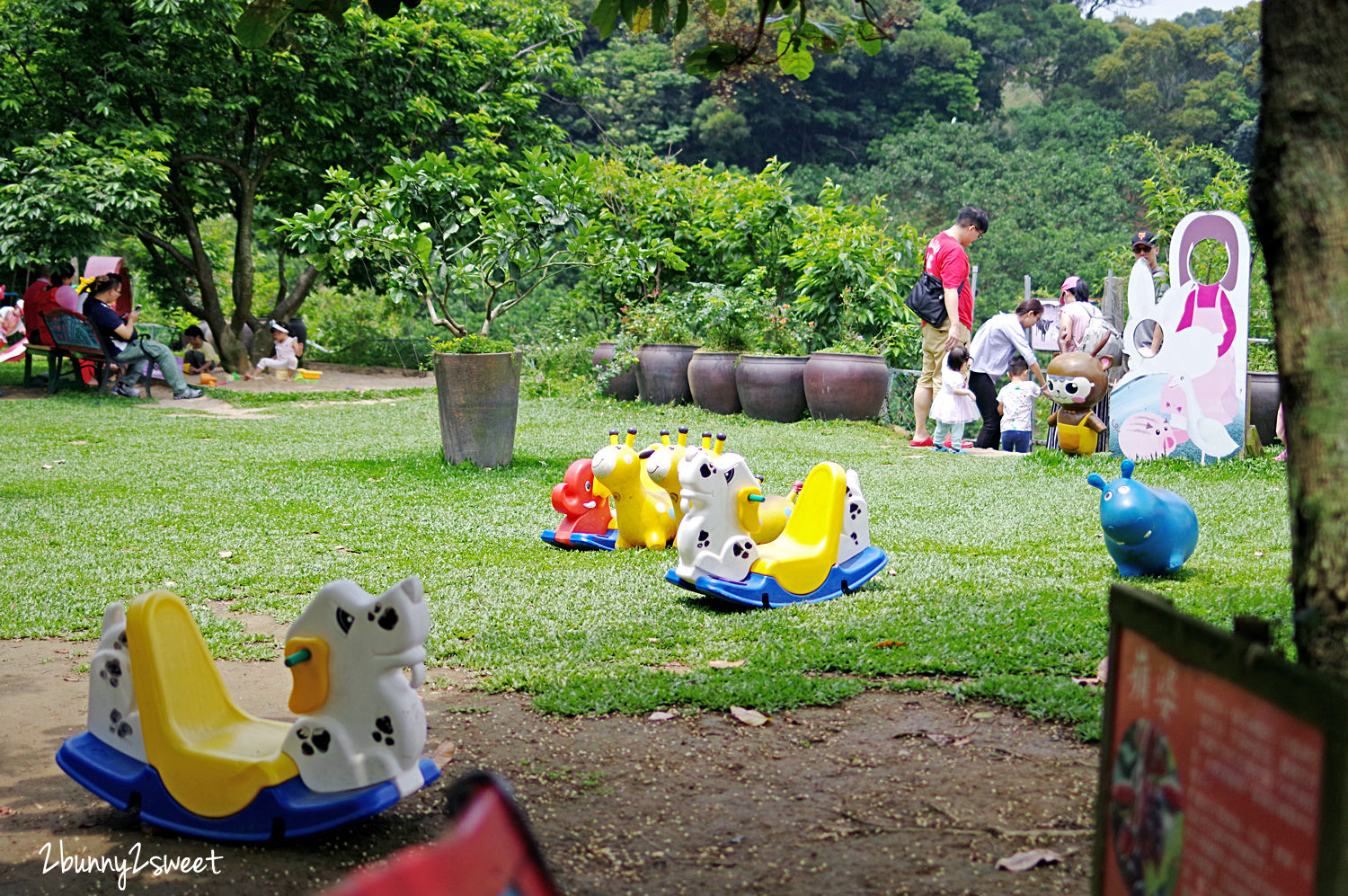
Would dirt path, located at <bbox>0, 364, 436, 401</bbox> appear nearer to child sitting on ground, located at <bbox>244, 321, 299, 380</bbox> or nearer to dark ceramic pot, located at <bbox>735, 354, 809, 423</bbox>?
child sitting on ground, located at <bbox>244, 321, 299, 380</bbox>

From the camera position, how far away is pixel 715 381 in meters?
12.3

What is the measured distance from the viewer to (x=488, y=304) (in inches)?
352

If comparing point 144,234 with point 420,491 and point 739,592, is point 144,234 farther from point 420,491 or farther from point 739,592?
point 739,592

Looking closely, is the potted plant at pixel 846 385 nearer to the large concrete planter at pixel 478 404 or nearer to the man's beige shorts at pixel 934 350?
the man's beige shorts at pixel 934 350

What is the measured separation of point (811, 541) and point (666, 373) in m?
8.20

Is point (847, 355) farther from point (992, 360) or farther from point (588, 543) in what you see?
point (588, 543)

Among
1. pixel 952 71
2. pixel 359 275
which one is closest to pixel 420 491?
pixel 359 275

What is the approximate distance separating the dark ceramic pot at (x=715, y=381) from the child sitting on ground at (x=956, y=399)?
3.02m

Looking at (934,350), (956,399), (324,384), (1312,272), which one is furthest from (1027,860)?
(324,384)

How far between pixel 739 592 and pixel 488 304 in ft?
16.2

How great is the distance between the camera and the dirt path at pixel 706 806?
247cm

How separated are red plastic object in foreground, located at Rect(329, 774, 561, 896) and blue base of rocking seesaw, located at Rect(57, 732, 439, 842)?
5.07 feet

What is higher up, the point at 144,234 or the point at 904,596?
the point at 144,234

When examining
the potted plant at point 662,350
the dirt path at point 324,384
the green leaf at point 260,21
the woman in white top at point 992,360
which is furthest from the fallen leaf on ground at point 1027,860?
the dirt path at point 324,384
